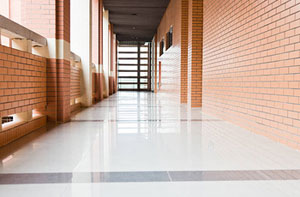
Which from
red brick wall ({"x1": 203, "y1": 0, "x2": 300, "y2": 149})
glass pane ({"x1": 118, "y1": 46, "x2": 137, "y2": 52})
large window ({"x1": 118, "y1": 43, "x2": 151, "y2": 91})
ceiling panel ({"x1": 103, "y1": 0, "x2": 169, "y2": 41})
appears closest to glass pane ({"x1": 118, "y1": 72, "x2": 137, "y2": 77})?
large window ({"x1": 118, "y1": 43, "x2": 151, "y2": 91})

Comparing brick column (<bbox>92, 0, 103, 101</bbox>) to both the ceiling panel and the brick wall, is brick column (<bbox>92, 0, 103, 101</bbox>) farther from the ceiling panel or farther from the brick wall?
the brick wall

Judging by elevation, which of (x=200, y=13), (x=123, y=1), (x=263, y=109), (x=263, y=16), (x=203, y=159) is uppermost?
(x=123, y=1)

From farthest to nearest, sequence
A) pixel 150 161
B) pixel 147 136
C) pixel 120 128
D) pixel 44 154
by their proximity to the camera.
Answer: pixel 120 128, pixel 147 136, pixel 44 154, pixel 150 161

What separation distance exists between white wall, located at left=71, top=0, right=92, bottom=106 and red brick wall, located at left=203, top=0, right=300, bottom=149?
4.26 metres

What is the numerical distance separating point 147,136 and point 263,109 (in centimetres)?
164

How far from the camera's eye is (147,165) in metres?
2.54

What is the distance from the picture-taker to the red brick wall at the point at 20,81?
344 centimetres

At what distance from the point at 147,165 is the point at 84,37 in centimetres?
776

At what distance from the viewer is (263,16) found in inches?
163

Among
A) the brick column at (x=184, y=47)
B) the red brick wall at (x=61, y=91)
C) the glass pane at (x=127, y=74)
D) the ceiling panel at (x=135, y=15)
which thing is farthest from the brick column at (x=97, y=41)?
the glass pane at (x=127, y=74)

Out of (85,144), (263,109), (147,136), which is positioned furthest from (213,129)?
(85,144)

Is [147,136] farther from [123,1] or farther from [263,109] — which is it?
[123,1]

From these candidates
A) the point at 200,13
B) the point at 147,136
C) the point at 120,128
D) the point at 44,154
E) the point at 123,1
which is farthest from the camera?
the point at 123,1

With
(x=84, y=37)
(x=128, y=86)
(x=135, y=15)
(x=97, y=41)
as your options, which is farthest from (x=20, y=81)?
(x=128, y=86)
